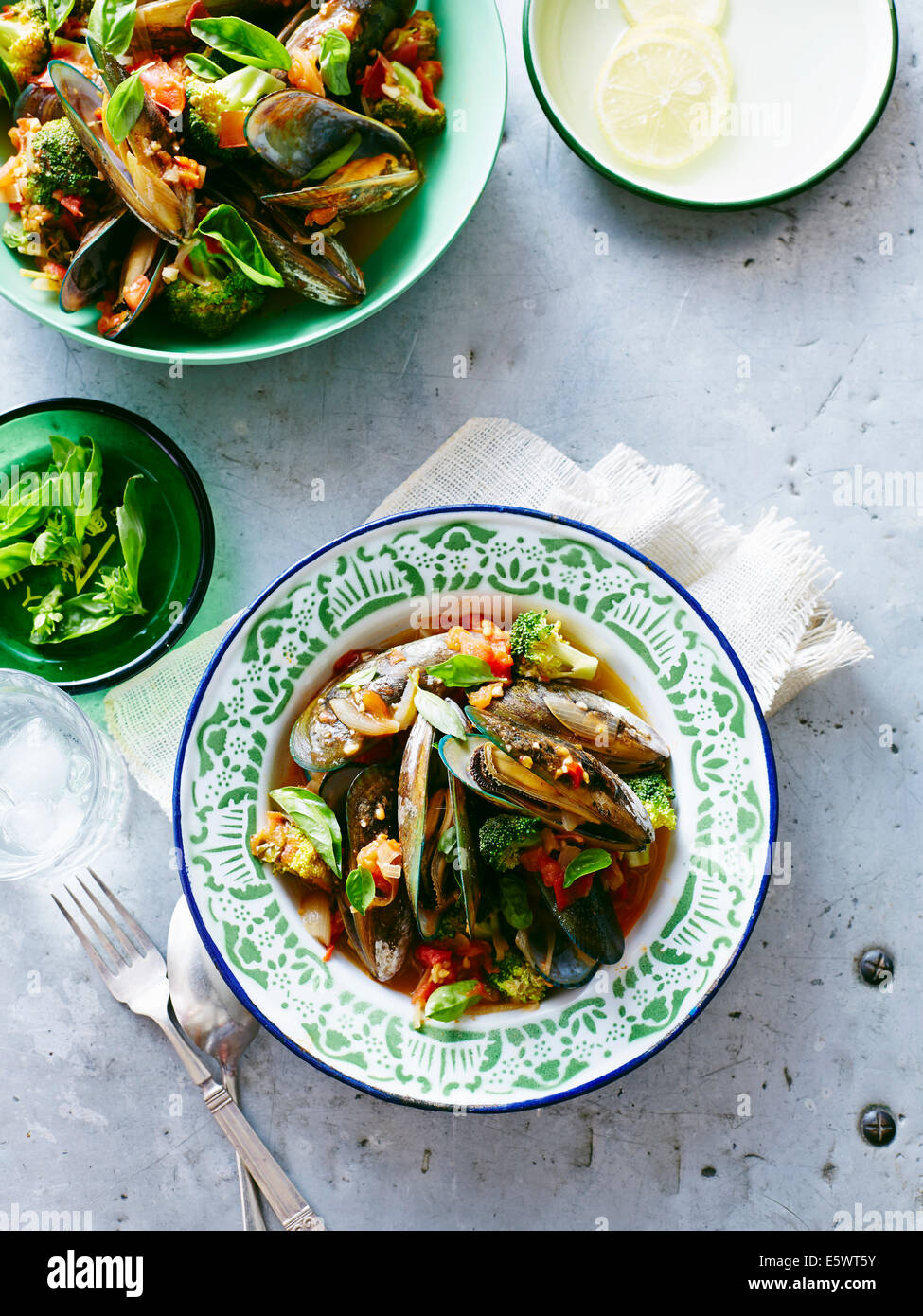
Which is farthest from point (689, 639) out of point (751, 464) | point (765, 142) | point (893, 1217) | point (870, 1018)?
point (893, 1217)

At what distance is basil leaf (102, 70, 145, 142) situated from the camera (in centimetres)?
180

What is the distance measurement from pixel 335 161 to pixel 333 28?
0.83 feet

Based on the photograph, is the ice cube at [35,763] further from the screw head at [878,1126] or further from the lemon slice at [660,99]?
the screw head at [878,1126]

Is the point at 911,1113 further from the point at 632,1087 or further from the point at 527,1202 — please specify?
the point at 527,1202

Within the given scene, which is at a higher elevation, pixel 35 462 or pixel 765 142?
pixel 765 142

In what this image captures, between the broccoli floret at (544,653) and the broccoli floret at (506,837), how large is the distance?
296 millimetres

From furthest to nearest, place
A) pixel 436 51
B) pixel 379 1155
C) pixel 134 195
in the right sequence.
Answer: pixel 379 1155 < pixel 436 51 < pixel 134 195

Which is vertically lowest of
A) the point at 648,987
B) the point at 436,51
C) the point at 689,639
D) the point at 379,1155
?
the point at 379,1155

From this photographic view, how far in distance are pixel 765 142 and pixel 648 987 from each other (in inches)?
78.5

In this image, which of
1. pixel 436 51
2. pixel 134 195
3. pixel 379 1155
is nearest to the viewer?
pixel 134 195

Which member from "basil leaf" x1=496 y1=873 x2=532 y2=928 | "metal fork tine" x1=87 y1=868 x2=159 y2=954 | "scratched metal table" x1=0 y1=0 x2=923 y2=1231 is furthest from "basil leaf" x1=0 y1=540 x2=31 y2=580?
"basil leaf" x1=496 y1=873 x2=532 y2=928

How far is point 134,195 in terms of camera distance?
6.19ft

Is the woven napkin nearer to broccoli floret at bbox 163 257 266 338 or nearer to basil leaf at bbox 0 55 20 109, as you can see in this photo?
broccoli floret at bbox 163 257 266 338

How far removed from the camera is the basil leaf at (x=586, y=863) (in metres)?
1.89
